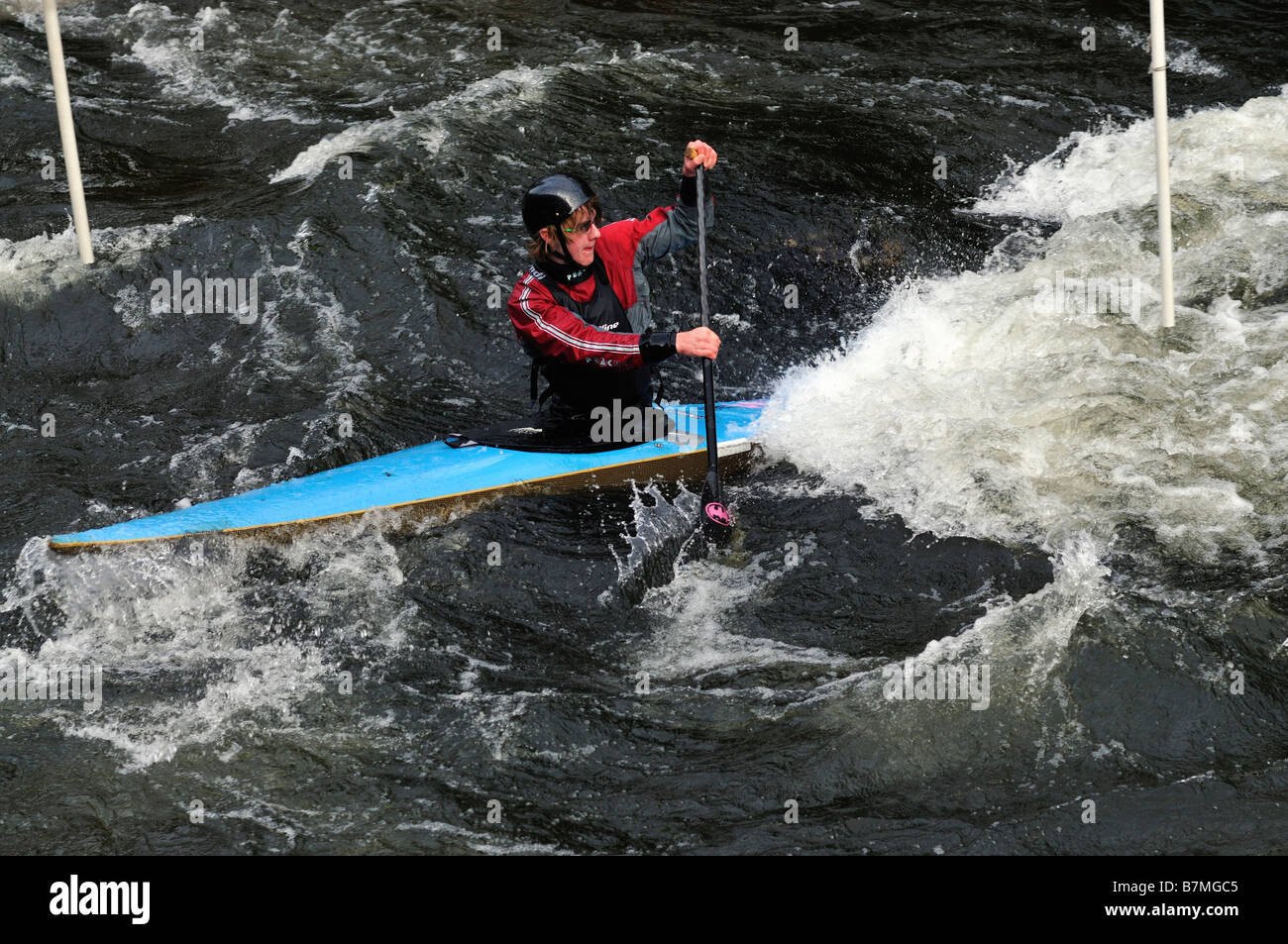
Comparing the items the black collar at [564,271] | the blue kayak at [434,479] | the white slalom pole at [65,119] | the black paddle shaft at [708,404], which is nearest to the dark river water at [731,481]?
the blue kayak at [434,479]

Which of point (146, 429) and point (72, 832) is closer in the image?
point (72, 832)

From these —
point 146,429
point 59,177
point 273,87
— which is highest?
point 273,87

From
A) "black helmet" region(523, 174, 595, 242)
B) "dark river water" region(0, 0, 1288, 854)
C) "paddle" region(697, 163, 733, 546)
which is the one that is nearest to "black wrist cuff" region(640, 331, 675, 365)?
→ "paddle" region(697, 163, 733, 546)

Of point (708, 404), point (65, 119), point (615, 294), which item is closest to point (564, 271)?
point (615, 294)

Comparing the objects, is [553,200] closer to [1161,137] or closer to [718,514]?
[718,514]

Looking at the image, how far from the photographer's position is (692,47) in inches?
396

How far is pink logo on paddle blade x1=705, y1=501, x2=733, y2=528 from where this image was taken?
553 centimetres

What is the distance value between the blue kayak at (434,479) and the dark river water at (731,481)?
100 millimetres

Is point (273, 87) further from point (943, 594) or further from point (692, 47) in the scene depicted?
point (943, 594)

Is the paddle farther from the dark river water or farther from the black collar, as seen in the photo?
the black collar

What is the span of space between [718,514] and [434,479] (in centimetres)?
123

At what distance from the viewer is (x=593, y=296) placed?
555 cm

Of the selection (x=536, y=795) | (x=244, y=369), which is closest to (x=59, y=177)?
(x=244, y=369)

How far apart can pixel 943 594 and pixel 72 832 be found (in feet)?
10.4
